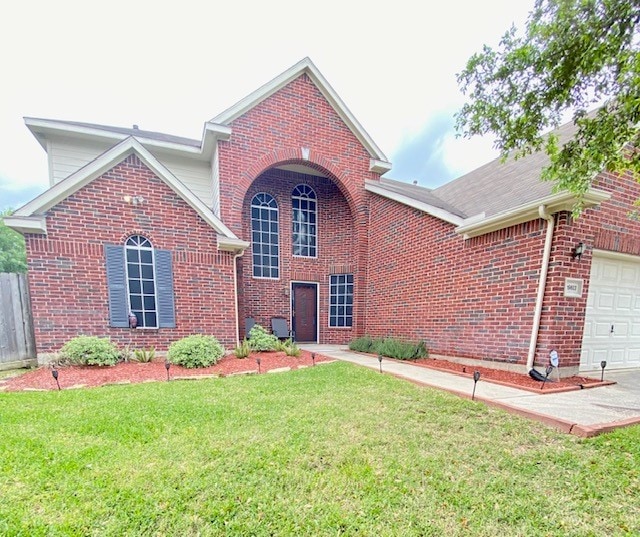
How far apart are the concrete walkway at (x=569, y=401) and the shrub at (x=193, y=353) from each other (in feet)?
13.1

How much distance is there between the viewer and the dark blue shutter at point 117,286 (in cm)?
644

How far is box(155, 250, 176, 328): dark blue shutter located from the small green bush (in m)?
5.39

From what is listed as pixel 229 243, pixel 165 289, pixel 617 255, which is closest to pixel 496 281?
pixel 617 255

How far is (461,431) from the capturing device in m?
3.06

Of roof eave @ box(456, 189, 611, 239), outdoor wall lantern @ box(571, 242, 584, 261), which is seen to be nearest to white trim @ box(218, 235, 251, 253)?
roof eave @ box(456, 189, 611, 239)

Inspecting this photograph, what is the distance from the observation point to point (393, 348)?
737 centimetres

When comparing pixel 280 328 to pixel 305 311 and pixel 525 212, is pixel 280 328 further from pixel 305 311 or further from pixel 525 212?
pixel 525 212

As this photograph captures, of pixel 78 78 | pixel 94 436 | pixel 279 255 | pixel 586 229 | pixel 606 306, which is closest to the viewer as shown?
pixel 94 436

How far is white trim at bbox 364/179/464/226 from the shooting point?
6.55 metres

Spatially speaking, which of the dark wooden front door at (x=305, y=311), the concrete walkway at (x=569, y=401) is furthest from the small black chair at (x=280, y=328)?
the concrete walkway at (x=569, y=401)

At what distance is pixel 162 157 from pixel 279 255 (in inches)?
197

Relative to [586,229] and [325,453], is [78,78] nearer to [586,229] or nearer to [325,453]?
[325,453]

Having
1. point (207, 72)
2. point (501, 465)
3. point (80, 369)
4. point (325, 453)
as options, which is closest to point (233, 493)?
point (325, 453)

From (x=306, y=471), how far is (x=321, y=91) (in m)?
10.4
